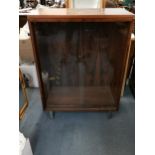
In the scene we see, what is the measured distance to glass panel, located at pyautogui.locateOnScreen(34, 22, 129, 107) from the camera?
1335 millimetres

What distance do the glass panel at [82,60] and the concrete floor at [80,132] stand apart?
196 mm

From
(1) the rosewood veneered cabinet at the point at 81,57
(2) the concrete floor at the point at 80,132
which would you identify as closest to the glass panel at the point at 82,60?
(1) the rosewood veneered cabinet at the point at 81,57

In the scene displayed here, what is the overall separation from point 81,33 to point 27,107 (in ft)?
3.25

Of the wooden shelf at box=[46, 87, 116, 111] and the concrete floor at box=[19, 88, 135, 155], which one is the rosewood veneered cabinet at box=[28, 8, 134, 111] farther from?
the concrete floor at box=[19, 88, 135, 155]

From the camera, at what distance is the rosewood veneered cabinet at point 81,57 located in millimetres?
1199

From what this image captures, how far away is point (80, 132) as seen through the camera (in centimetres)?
149

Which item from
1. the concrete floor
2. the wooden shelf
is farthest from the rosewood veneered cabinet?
the concrete floor

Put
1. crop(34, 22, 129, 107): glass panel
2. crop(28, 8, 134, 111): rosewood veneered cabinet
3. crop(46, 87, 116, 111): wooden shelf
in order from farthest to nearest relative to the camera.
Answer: crop(46, 87, 116, 111): wooden shelf
crop(34, 22, 129, 107): glass panel
crop(28, 8, 134, 111): rosewood veneered cabinet

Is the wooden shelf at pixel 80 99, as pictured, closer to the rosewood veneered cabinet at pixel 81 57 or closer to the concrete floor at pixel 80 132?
the rosewood veneered cabinet at pixel 81 57

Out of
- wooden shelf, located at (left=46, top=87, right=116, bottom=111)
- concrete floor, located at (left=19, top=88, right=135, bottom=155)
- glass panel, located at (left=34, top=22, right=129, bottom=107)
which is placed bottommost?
concrete floor, located at (left=19, top=88, right=135, bottom=155)

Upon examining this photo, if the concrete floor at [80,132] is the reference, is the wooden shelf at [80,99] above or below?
above
